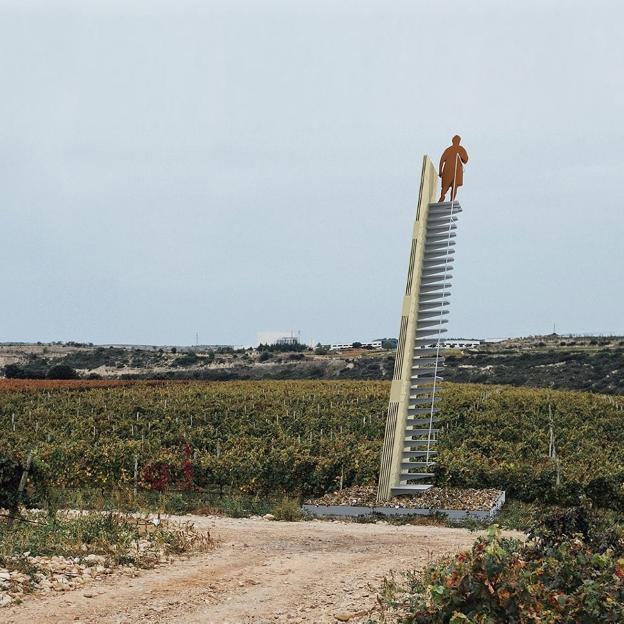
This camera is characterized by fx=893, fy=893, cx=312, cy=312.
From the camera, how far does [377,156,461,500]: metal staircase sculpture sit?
48.0ft

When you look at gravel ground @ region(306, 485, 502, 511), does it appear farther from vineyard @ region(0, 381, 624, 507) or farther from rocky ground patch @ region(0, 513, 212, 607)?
rocky ground patch @ region(0, 513, 212, 607)

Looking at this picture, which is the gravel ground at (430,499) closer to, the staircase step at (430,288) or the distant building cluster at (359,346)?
the staircase step at (430,288)

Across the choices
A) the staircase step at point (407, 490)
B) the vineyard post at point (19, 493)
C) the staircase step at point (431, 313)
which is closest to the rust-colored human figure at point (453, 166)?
the staircase step at point (431, 313)

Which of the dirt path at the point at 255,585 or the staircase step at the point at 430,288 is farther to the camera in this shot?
the staircase step at the point at 430,288

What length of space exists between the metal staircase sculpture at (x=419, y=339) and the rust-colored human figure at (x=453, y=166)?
22cm

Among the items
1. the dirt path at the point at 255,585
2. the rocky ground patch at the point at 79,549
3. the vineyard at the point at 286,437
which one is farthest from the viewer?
the vineyard at the point at 286,437

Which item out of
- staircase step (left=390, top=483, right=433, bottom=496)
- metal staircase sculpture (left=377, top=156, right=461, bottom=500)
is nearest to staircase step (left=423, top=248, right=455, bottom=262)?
metal staircase sculpture (left=377, top=156, right=461, bottom=500)

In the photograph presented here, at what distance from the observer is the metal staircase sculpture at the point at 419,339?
1462cm

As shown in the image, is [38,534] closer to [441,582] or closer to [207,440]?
[441,582]

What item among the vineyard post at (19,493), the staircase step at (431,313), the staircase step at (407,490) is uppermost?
the staircase step at (431,313)

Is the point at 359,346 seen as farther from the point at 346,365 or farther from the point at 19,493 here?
the point at 19,493

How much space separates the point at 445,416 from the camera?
24.9 metres

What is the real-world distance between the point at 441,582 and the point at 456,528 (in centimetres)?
654

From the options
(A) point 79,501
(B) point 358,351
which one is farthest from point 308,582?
(B) point 358,351
